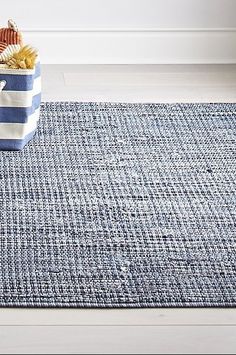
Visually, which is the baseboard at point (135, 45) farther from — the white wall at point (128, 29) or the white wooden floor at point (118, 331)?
the white wooden floor at point (118, 331)

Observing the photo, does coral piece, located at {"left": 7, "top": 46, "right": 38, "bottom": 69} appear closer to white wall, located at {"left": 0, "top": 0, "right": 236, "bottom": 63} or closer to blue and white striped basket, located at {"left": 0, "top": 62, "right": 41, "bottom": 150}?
blue and white striped basket, located at {"left": 0, "top": 62, "right": 41, "bottom": 150}

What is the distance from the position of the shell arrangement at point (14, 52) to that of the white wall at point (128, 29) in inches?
34.9

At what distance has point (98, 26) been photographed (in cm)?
363

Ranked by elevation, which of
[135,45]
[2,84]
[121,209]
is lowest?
[135,45]

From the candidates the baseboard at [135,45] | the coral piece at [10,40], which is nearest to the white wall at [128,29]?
the baseboard at [135,45]

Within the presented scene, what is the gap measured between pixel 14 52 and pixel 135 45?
115 cm

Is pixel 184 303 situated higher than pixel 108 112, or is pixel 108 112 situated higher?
pixel 184 303

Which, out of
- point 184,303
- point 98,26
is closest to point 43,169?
point 184,303

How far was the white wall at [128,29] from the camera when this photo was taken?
11.8 ft

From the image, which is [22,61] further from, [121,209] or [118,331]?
[118,331]

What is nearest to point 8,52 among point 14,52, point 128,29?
point 14,52

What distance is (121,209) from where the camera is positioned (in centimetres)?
229

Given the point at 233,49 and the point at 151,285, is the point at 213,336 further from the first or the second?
the point at 233,49

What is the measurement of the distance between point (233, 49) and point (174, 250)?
185 cm
